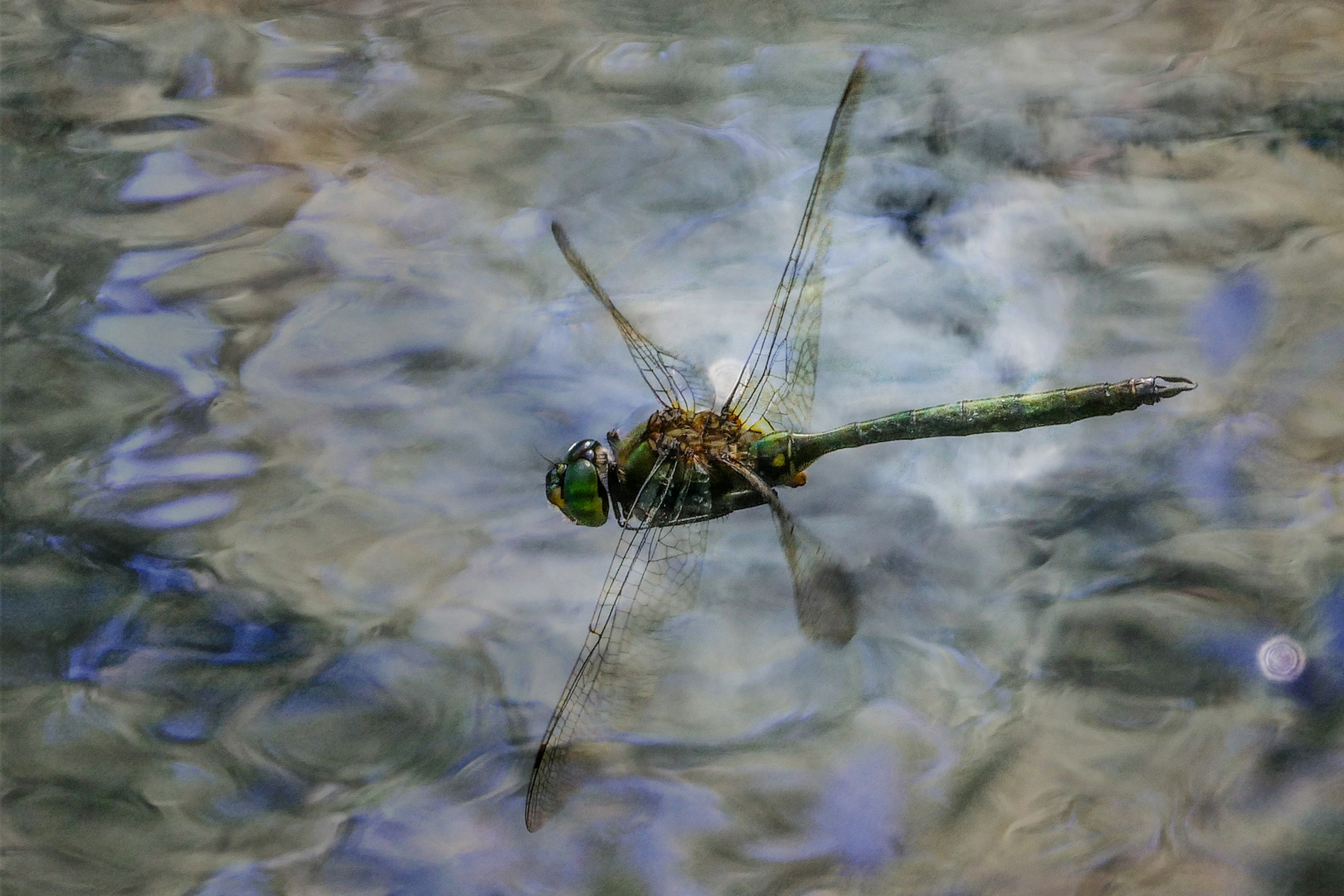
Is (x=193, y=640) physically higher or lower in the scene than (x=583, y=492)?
lower

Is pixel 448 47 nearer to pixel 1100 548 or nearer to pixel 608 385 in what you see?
pixel 608 385

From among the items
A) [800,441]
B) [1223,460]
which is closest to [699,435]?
[800,441]

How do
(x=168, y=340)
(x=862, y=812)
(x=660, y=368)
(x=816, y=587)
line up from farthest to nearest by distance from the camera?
1. (x=168, y=340)
2. (x=660, y=368)
3. (x=816, y=587)
4. (x=862, y=812)

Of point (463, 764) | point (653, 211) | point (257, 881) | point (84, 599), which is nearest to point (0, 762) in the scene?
point (84, 599)

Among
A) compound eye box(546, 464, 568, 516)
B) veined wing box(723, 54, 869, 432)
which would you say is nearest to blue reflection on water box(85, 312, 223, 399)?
compound eye box(546, 464, 568, 516)

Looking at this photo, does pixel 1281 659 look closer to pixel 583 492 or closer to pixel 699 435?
pixel 699 435

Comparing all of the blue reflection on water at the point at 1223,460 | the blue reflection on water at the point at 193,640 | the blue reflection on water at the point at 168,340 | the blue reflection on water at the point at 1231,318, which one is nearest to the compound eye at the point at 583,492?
the blue reflection on water at the point at 193,640

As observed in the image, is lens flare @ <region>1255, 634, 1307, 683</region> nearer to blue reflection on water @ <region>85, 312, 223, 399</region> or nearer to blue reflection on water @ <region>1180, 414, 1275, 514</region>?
blue reflection on water @ <region>1180, 414, 1275, 514</region>
